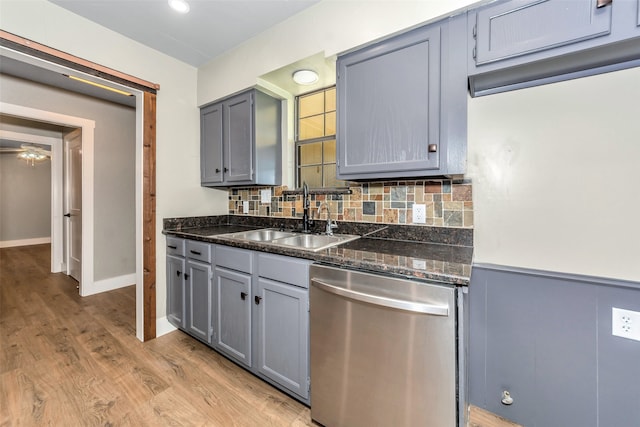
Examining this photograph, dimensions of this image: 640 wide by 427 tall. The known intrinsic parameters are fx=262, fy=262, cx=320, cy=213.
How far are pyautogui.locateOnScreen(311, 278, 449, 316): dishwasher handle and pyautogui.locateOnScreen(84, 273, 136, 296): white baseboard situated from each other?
11.4 feet

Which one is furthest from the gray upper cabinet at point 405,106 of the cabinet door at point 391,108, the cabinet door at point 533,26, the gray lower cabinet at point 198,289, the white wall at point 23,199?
the white wall at point 23,199

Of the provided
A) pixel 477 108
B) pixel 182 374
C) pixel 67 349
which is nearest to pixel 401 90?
pixel 477 108

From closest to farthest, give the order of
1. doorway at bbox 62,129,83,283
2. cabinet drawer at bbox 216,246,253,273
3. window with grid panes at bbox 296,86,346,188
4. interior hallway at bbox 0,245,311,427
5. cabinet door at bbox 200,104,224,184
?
interior hallway at bbox 0,245,311,427
cabinet drawer at bbox 216,246,253,273
window with grid panes at bbox 296,86,346,188
cabinet door at bbox 200,104,224,184
doorway at bbox 62,129,83,283

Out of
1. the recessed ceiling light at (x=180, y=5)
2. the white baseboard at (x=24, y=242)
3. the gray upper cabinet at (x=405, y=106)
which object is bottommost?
the white baseboard at (x=24, y=242)

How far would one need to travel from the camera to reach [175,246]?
2.23m

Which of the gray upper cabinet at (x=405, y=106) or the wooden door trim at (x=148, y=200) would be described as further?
the wooden door trim at (x=148, y=200)

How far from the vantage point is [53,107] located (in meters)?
3.00

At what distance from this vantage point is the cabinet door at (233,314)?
1694 millimetres

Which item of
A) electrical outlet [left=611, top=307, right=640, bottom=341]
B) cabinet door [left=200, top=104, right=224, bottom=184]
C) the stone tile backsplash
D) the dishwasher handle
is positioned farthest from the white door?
electrical outlet [left=611, top=307, right=640, bottom=341]

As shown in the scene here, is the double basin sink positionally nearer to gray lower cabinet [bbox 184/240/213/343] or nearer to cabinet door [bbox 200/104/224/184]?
gray lower cabinet [bbox 184/240/213/343]

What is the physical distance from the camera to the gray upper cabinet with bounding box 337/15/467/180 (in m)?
1.32

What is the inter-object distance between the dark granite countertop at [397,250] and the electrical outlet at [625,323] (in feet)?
2.03

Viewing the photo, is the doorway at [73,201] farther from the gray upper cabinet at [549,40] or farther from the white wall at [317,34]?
the gray upper cabinet at [549,40]

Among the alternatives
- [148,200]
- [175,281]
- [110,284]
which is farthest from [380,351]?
[110,284]
